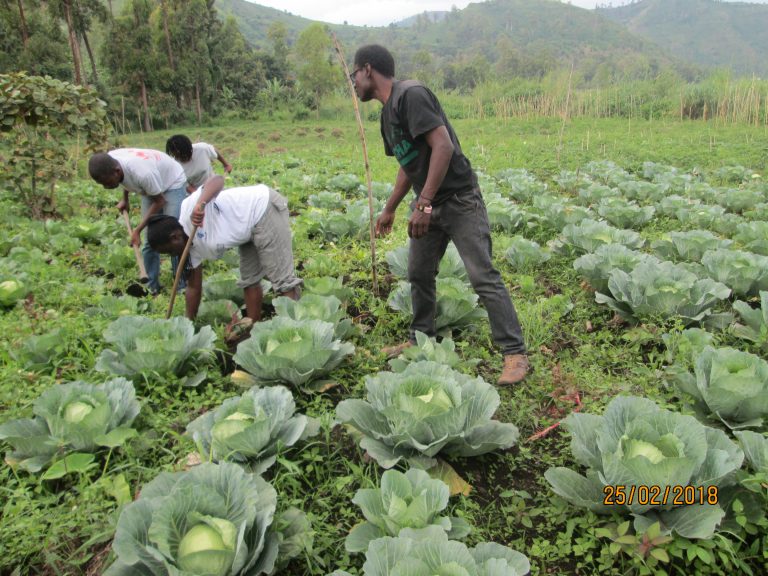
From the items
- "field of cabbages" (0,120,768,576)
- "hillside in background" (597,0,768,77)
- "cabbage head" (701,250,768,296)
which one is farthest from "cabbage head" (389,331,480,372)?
"hillside in background" (597,0,768,77)

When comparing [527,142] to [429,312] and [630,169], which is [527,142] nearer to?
[630,169]

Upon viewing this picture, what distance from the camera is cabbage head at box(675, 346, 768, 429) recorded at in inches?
81.1

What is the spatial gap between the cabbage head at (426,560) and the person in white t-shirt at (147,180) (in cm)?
312

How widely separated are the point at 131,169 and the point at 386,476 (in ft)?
10.7

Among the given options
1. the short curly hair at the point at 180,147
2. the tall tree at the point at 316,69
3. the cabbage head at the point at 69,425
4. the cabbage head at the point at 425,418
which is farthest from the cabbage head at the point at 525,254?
the tall tree at the point at 316,69

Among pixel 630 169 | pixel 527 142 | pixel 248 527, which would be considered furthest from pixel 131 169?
pixel 527 142

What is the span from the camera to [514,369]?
2662 millimetres

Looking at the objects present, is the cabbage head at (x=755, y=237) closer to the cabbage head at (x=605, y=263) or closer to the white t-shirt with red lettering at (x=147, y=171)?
the cabbage head at (x=605, y=263)

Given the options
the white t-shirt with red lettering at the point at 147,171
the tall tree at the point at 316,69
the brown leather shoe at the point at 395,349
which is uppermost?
the tall tree at the point at 316,69

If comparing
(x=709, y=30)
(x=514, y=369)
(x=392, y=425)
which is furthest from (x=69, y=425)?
(x=709, y=30)

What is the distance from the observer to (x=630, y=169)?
362 inches

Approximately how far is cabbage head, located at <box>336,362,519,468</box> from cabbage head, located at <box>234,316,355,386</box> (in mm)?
418

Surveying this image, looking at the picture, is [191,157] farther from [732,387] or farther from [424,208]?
[732,387]

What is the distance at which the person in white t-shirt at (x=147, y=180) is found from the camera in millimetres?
3609
